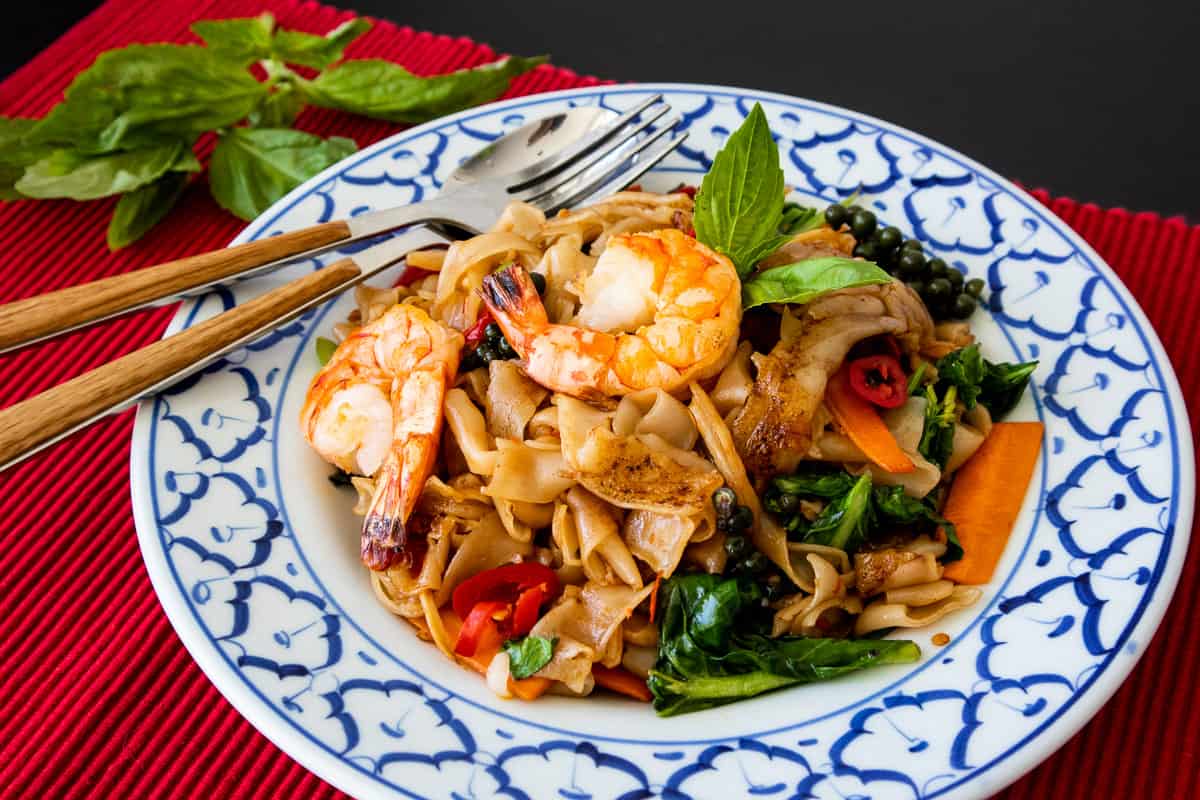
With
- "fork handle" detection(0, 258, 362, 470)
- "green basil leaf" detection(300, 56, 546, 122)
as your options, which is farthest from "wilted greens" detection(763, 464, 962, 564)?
"green basil leaf" detection(300, 56, 546, 122)

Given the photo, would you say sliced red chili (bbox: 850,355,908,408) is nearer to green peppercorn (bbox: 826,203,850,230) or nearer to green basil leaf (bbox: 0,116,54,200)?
green peppercorn (bbox: 826,203,850,230)

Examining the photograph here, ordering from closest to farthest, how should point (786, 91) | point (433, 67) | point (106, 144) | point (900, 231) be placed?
point (900, 231) → point (106, 144) → point (433, 67) → point (786, 91)

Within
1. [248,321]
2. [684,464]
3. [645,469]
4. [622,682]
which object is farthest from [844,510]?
[248,321]

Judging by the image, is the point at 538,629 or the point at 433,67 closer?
the point at 538,629


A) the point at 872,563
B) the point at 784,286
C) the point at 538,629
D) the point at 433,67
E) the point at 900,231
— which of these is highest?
the point at 433,67

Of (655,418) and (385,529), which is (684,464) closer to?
(655,418)

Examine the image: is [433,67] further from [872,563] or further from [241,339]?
[872,563]

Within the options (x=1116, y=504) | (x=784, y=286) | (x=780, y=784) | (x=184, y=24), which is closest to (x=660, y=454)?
(x=784, y=286)
